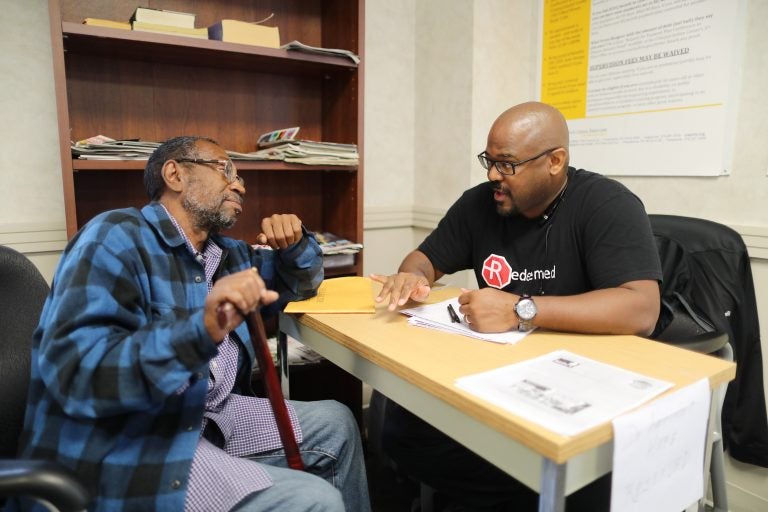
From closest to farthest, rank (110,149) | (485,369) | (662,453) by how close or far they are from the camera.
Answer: (662,453)
(485,369)
(110,149)

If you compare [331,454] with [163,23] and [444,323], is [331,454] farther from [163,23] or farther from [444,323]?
[163,23]

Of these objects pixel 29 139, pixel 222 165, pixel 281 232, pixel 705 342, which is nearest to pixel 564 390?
pixel 705 342

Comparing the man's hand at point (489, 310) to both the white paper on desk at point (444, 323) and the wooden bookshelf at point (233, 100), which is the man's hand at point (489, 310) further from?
the wooden bookshelf at point (233, 100)

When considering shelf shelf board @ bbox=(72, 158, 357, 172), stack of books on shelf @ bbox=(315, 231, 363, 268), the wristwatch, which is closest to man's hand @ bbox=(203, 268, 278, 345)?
the wristwatch

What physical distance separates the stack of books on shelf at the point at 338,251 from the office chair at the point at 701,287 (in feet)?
3.64

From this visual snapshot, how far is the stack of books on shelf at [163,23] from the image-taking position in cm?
177

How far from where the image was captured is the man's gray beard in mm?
1403

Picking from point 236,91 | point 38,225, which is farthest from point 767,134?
point 38,225

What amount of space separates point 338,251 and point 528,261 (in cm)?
83

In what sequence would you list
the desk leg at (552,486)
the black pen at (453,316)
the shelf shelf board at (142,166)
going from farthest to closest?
the shelf shelf board at (142,166) < the black pen at (453,316) < the desk leg at (552,486)

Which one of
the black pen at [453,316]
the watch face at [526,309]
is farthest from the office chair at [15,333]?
the watch face at [526,309]

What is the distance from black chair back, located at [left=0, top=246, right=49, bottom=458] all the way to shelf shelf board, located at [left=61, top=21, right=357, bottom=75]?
0.89m

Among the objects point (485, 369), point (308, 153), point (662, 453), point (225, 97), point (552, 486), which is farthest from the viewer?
point (225, 97)

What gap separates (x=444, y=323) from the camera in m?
1.33
